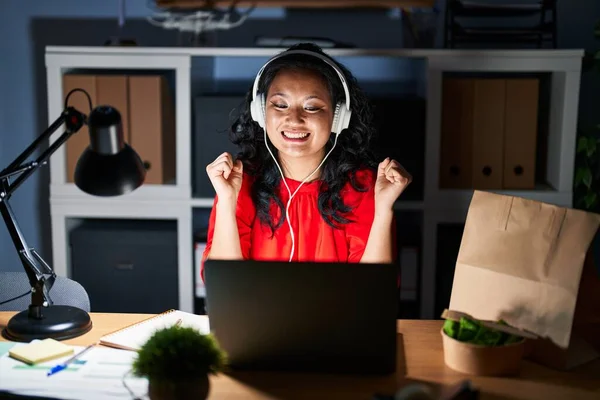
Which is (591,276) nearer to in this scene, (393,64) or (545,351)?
(545,351)

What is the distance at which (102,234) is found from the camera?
2.76m

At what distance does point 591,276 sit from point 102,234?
183cm

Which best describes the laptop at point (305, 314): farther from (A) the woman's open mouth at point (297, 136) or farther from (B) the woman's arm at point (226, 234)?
(A) the woman's open mouth at point (297, 136)

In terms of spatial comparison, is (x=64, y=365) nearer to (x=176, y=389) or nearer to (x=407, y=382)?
(x=176, y=389)

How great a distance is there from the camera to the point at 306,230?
2.12m

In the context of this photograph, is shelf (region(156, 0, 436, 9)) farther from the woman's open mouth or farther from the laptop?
the laptop

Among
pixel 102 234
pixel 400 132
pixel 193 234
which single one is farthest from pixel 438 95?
pixel 102 234

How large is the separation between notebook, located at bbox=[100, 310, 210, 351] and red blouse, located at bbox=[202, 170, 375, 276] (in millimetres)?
454

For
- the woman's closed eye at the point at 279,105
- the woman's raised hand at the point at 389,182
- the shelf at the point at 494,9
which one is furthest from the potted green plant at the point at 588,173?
the woman's closed eye at the point at 279,105

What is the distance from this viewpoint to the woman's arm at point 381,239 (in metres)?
1.96

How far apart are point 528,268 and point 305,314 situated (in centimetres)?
45

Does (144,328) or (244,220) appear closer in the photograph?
(144,328)

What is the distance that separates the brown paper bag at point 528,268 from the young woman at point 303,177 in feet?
1.40

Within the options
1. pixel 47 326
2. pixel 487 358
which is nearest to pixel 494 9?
pixel 487 358
